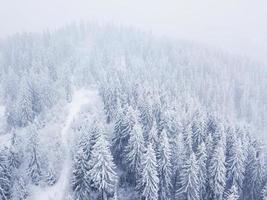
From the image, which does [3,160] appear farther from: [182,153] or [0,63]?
[0,63]

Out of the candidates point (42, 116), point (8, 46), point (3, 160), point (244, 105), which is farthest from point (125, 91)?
point (8, 46)

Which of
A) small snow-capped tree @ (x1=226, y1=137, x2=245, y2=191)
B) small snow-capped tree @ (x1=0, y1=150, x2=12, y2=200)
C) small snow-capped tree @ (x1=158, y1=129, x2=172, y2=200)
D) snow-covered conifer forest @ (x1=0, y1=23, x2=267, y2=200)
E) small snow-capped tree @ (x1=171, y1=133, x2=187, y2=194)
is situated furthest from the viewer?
small snow-capped tree @ (x1=171, y1=133, x2=187, y2=194)

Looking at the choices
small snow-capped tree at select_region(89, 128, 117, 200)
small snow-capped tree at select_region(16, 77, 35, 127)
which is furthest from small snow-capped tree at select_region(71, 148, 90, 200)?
small snow-capped tree at select_region(16, 77, 35, 127)

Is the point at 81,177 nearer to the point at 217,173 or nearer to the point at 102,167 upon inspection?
the point at 102,167

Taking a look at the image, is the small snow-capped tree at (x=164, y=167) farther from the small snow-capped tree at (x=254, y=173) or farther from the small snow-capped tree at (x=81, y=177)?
the small snow-capped tree at (x=254, y=173)

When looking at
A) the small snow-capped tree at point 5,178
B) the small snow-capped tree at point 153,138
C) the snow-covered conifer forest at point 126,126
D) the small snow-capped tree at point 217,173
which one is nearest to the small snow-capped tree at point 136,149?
the snow-covered conifer forest at point 126,126

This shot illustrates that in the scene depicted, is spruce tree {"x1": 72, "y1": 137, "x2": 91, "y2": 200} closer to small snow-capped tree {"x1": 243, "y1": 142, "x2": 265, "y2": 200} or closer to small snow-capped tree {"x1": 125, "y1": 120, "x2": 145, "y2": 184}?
small snow-capped tree {"x1": 125, "y1": 120, "x2": 145, "y2": 184}
